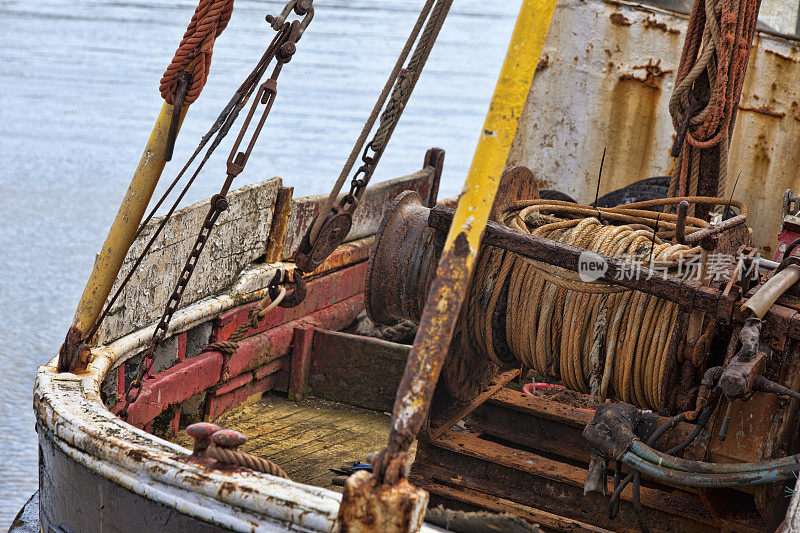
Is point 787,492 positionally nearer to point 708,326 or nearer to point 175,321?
point 708,326

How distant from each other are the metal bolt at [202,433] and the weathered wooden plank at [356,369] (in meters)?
2.44

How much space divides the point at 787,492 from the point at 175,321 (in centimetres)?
268

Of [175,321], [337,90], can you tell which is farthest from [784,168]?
[337,90]

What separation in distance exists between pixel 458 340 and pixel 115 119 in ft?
40.5

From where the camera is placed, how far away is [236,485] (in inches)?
104

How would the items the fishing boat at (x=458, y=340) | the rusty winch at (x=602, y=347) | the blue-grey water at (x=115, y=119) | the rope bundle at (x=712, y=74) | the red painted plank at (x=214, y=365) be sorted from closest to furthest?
the fishing boat at (x=458, y=340), the rusty winch at (x=602, y=347), the rope bundle at (x=712, y=74), the red painted plank at (x=214, y=365), the blue-grey water at (x=115, y=119)

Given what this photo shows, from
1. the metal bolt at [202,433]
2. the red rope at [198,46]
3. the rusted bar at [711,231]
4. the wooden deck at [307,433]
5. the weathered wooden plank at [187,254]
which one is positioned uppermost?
the red rope at [198,46]

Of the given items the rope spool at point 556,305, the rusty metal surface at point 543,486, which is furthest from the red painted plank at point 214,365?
the rusty metal surface at point 543,486

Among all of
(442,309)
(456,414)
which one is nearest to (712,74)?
(456,414)

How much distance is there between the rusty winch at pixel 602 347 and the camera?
3.19 metres

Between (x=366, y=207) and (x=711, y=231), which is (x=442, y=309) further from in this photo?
(x=366, y=207)

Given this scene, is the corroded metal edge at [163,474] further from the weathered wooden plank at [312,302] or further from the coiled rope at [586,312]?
the weathered wooden plank at [312,302]

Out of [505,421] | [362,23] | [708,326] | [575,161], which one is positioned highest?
[362,23]

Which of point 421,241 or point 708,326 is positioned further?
point 421,241
